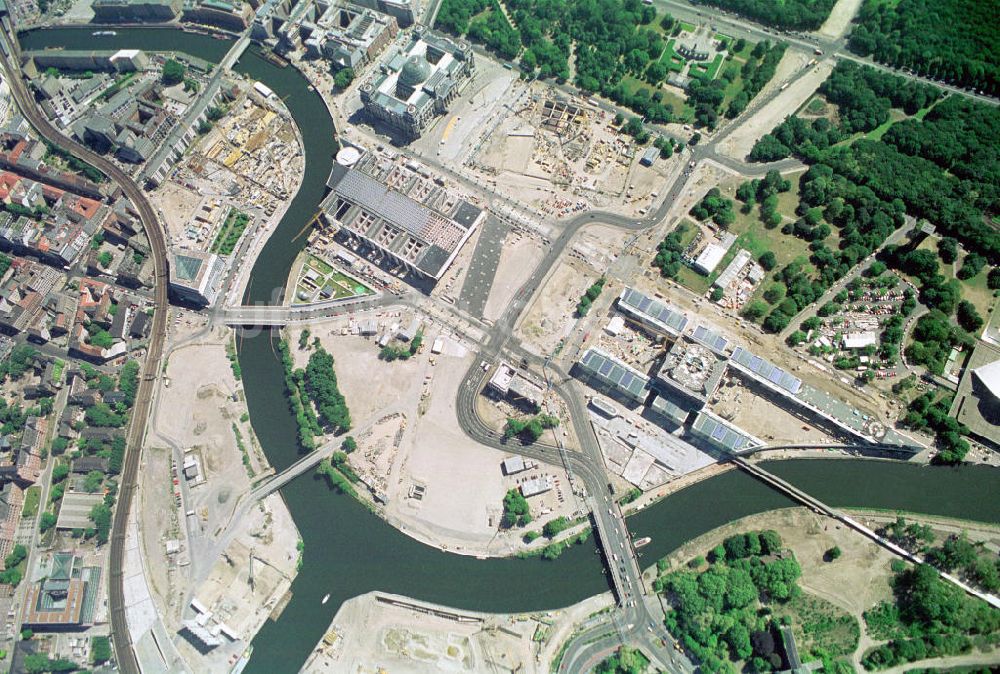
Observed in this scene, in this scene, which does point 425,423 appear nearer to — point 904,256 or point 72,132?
point 904,256

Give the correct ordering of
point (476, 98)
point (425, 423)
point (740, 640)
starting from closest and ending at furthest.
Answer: point (740, 640) → point (425, 423) → point (476, 98)

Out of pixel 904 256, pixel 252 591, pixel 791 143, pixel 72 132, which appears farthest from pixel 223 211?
pixel 904 256

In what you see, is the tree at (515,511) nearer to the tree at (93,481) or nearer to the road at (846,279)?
the road at (846,279)

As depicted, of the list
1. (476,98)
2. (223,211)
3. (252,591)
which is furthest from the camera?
(476,98)

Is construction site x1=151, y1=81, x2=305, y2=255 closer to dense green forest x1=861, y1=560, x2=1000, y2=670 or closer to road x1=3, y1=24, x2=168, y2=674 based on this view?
road x1=3, y1=24, x2=168, y2=674

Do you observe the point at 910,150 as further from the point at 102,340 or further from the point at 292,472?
the point at 102,340

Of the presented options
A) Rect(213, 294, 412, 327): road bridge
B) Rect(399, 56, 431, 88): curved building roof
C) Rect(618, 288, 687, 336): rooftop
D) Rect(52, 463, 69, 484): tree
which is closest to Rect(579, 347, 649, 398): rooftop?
Rect(618, 288, 687, 336): rooftop

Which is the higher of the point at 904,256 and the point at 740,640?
the point at 904,256
